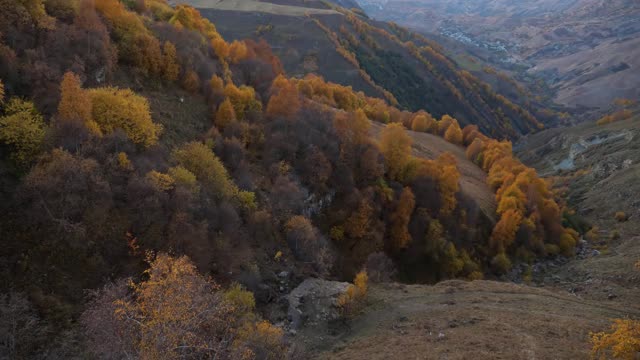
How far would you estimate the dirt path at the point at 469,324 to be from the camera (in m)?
33.1

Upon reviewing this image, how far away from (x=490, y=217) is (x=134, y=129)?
214ft

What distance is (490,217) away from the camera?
278 ft

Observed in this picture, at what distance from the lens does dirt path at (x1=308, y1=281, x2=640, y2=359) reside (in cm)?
3312

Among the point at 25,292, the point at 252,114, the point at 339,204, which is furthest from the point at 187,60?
the point at 25,292

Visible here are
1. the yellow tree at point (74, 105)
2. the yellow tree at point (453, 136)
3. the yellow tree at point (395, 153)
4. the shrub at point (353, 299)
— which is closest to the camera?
the yellow tree at point (74, 105)

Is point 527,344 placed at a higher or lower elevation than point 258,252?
higher

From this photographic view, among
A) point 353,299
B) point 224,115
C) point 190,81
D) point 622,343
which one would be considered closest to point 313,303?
point 353,299

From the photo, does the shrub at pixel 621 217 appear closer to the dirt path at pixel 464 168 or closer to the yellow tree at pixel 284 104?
the dirt path at pixel 464 168

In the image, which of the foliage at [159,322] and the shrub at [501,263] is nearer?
the foliage at [159,322]

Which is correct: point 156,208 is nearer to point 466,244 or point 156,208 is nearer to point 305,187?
point 305,187

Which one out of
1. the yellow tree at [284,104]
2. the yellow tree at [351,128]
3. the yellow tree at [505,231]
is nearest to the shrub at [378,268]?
the yellow tree at [351,128]

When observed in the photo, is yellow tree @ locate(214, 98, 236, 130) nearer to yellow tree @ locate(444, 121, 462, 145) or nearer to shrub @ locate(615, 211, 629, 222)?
shrub @ locate(615, 211, 629, 222)

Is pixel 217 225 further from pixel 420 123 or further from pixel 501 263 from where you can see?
pixel 420 123

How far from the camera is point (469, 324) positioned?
3803 cm
